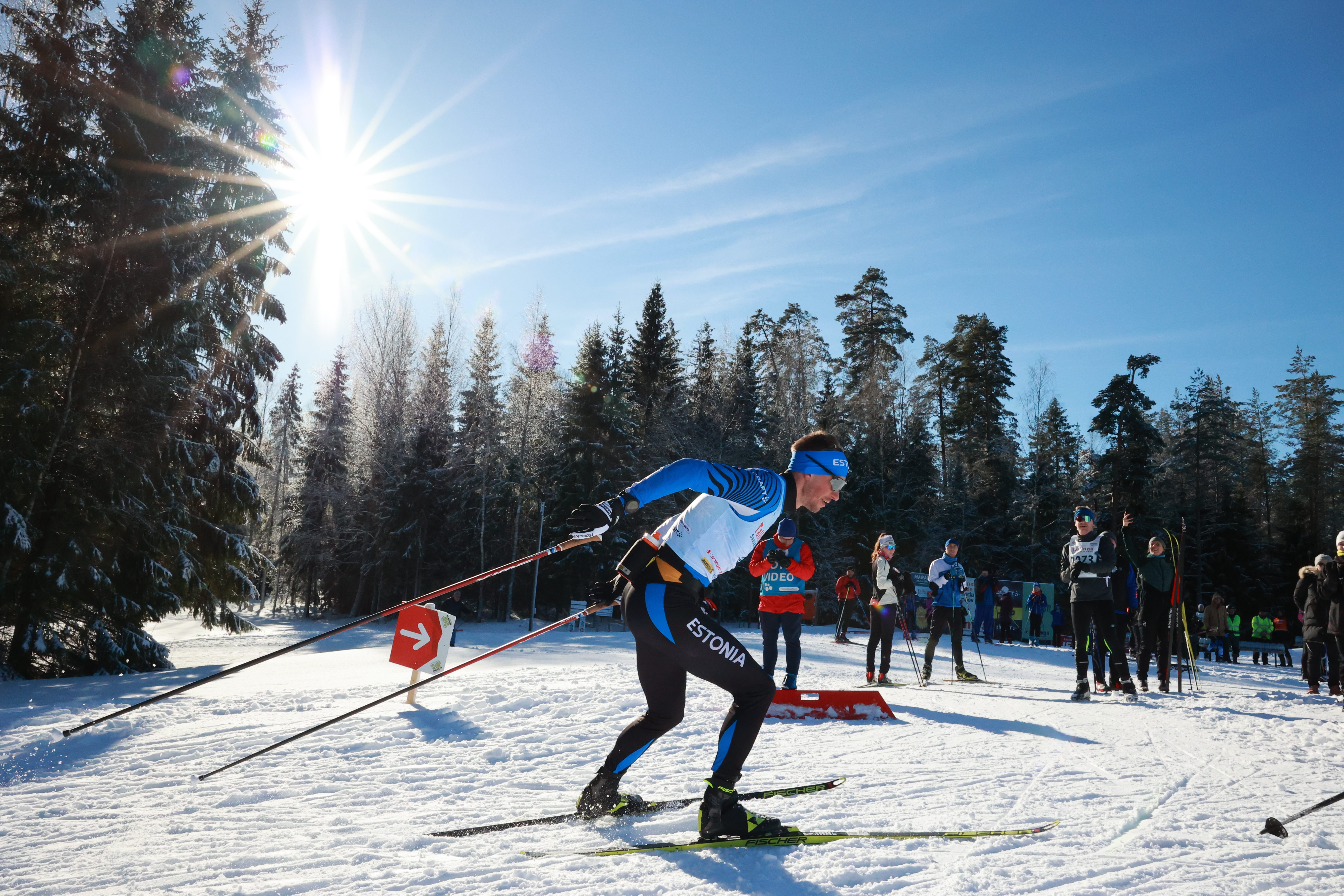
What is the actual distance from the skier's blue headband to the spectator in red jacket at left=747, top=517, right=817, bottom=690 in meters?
3.99

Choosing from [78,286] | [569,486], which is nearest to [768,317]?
[569,486]

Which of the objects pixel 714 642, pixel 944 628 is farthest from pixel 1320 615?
pixel 714 642

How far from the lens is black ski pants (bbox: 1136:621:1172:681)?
30.2 feet

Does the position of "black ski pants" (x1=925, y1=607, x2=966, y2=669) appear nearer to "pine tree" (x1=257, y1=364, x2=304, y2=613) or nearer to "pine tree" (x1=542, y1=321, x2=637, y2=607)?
"pine tree" (x1=542, y1=321, x2=637, y2=607)

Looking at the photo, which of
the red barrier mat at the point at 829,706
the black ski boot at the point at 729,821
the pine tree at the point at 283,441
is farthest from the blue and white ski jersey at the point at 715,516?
the pine tree at the point at 283,441

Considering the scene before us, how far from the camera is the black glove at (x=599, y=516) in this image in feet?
10.6

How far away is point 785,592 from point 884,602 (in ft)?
6.22

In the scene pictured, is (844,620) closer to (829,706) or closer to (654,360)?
(829,706)

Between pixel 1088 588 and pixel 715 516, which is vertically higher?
pixel 715 516

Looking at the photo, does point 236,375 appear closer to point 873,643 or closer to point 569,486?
point 873,643

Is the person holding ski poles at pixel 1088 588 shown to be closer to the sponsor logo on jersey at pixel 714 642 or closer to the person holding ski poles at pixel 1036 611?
the sponsor logo on jersey at pixel 714 642

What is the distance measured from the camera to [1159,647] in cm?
977

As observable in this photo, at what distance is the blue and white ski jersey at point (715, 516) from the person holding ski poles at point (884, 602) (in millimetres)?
5959

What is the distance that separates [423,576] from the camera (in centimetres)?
2956
